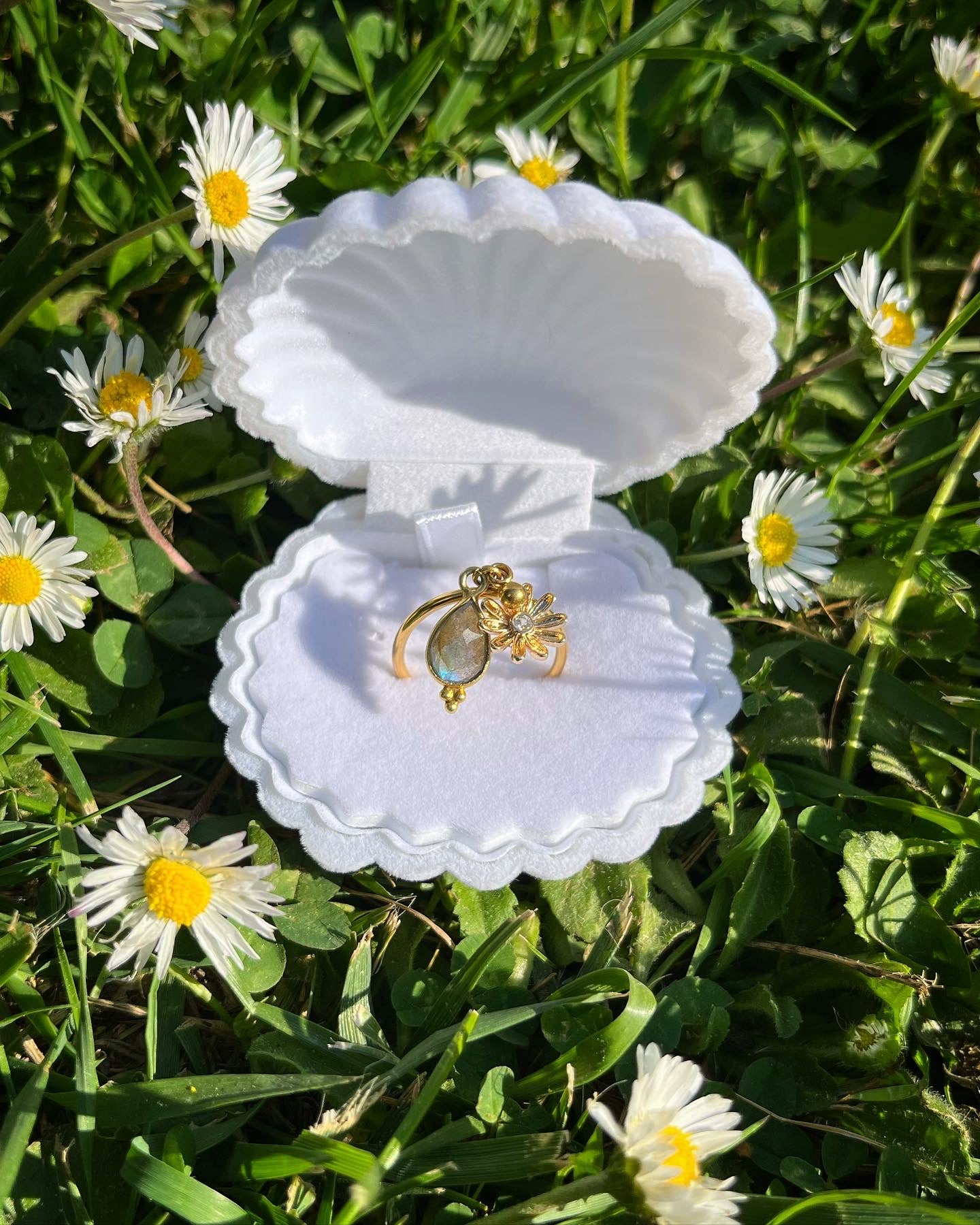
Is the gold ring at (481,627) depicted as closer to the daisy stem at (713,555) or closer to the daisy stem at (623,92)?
the daisy stem at (713,555)

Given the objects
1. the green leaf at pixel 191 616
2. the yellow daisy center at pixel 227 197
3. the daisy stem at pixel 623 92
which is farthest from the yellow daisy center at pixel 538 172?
the green leaf at pixel 191 616

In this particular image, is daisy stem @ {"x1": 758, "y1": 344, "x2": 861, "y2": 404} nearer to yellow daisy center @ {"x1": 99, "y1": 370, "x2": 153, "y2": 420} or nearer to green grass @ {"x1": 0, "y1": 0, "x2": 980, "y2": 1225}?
green grass @ {"x1": 0, "y1": 0, "x2": 980, "y2": 1225}

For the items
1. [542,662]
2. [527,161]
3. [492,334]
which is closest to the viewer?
[492,334]

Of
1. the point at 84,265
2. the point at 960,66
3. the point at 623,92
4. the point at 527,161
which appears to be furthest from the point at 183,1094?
the point at 960,66

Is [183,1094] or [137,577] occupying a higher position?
[137,577]

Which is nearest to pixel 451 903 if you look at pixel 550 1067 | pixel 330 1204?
pixel 550 1067

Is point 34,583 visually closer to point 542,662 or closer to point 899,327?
point 542,662
